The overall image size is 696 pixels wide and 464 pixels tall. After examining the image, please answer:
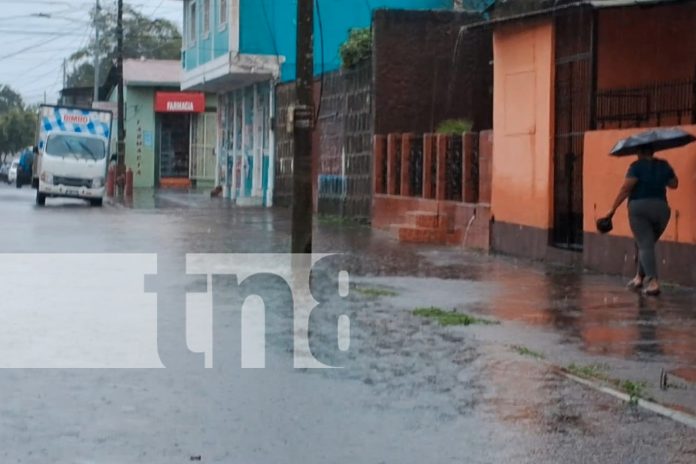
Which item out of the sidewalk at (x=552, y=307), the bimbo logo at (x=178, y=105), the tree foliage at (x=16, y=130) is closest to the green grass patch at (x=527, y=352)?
the sidewalk at (x=552, y=307)

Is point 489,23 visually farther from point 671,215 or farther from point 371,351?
point 371,351

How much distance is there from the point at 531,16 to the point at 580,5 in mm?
1905

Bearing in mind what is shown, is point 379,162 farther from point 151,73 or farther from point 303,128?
point 151,73

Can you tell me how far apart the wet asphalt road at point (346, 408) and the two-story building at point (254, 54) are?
21342 mm

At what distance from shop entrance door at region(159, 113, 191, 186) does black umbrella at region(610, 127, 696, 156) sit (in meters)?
47.7

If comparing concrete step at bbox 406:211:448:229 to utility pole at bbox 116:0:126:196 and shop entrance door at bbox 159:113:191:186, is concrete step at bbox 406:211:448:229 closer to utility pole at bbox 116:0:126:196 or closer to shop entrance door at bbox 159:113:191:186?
utility pole at bbox 116:0:126:196

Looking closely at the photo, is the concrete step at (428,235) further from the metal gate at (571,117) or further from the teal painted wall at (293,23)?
the teal painted wall at (293,23)

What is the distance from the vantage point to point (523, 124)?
63.6ft

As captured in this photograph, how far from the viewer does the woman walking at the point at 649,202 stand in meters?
13.8

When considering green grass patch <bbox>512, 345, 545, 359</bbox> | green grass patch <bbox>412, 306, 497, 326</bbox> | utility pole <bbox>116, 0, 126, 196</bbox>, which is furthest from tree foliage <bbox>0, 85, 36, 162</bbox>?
green grass patch <bbox>512, 345, 545, 359</bbox>

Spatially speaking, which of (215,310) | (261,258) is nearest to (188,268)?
(261,258)

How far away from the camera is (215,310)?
12.8 meters

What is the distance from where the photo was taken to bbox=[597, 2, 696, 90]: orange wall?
1808 centimetres

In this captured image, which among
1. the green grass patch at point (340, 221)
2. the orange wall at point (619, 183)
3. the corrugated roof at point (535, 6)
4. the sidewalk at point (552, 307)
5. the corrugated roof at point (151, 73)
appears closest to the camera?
the sidewalk at point (552, 307)
